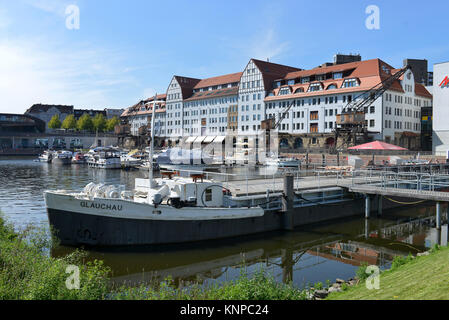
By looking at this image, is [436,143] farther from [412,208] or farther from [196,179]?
[196,179]

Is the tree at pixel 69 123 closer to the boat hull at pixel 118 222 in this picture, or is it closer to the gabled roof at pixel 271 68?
the gabled roof at pixel 271 68

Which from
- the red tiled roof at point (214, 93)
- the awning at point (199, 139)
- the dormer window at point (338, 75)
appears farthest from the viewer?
the awning at point (199, 139)

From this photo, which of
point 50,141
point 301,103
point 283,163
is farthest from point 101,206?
point 50,141

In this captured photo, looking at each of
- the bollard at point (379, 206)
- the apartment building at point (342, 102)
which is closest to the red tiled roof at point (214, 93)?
the apartment building at point (342, 102)

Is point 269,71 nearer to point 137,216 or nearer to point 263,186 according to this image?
point 263,186

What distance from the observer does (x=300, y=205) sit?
26469mm

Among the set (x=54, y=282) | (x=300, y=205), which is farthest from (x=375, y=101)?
(x=54, y=282)

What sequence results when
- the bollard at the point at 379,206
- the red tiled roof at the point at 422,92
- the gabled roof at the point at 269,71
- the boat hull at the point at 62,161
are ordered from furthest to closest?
the gabled roof at the point at 269,71
the boat hull at the point at 62,161
the red tiled roof at the point at 422,92
the bollard at the point at 379,206

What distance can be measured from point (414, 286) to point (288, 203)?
13.9 m

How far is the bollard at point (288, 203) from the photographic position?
24266 mm

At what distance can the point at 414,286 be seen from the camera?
415 inches

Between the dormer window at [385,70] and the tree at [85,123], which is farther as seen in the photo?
the tree at [85,123]

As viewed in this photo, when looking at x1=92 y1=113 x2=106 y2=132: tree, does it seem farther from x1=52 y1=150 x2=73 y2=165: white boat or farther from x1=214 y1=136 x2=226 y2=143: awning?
x1=214 y1=136 x2=226 y2=143: awning

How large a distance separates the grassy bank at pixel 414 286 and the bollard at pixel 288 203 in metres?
10.9
